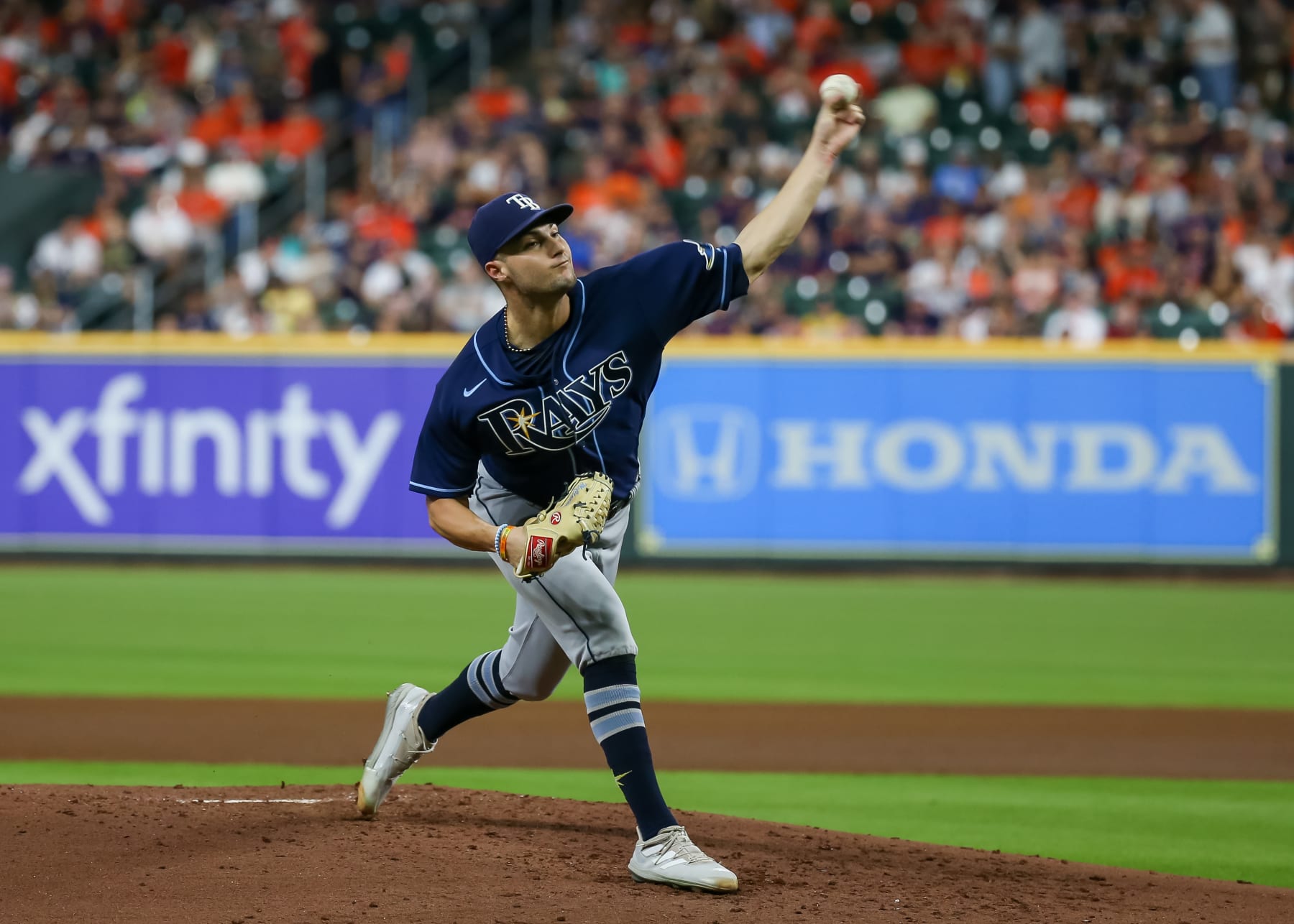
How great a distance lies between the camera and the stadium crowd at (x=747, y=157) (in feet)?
49.9

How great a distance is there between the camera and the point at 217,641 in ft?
35.0

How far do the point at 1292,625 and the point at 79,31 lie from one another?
609 inches

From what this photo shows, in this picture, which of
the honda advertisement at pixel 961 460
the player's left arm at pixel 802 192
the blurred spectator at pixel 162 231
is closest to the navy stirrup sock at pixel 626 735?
Answer: the player's left arm at pixel 802 192

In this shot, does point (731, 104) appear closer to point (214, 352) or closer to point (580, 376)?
point (214, 352)

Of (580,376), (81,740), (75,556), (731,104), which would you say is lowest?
(75,556)

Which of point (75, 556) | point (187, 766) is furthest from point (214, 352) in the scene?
point (187, 766)

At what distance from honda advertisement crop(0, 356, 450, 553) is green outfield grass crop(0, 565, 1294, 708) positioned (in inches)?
14.5

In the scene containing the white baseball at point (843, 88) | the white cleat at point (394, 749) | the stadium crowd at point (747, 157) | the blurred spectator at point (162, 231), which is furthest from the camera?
the blurred spectator at point (162, 231)

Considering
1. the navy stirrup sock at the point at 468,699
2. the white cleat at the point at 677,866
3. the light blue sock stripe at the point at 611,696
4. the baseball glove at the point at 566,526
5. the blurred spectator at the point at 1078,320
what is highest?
the baseball glove at the point at 566,526

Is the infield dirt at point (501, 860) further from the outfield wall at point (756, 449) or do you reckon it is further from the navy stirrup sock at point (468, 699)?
the outfield wall at point (756, 449)

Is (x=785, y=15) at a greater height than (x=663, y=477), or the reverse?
(x=785, y=15)

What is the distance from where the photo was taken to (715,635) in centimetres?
1109

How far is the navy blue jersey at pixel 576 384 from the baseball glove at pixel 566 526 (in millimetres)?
235

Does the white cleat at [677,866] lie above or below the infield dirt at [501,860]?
above
